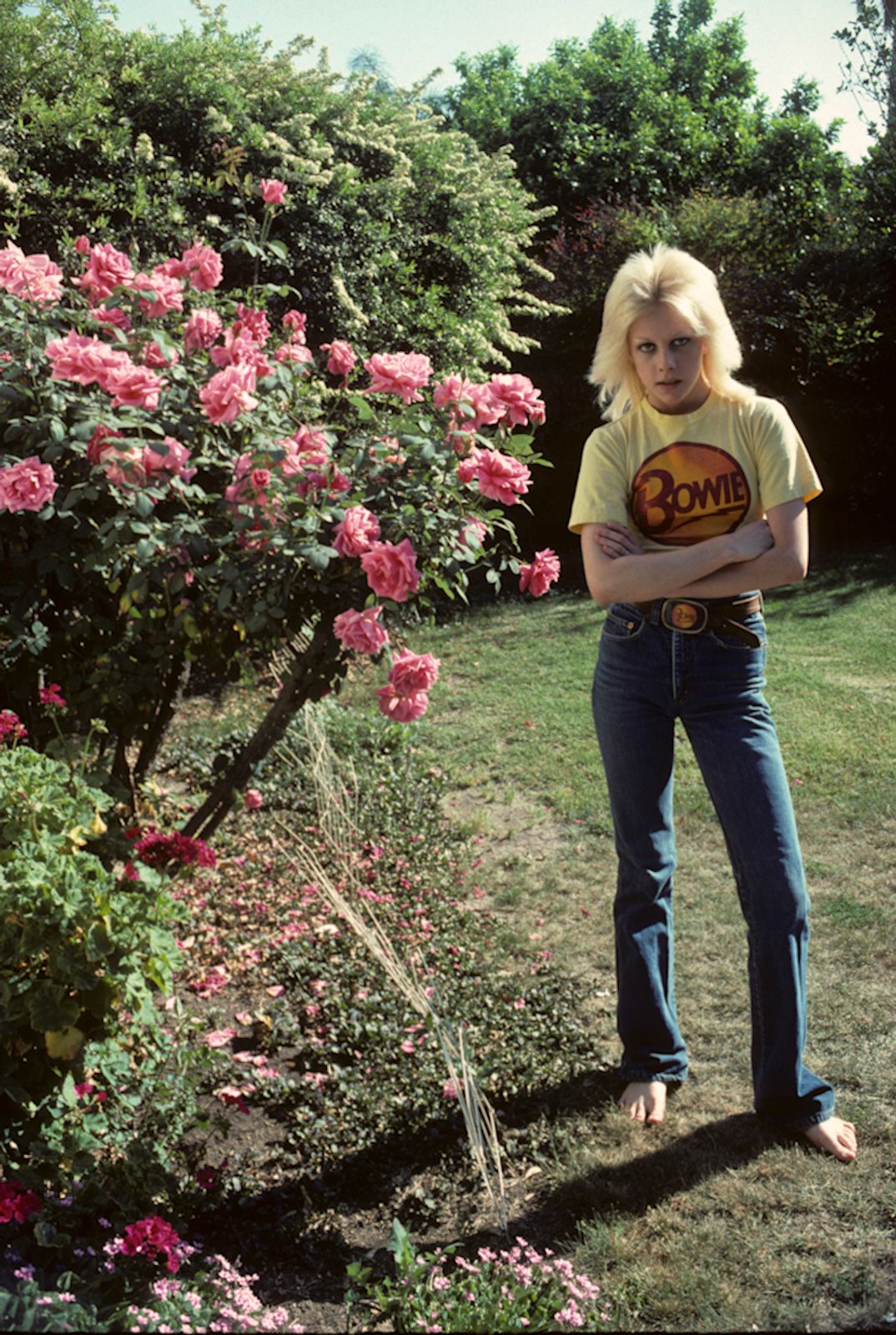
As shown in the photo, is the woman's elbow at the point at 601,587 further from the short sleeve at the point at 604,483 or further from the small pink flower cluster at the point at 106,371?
the small pink flower cluster at the point at 106,371

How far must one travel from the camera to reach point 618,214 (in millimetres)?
10062

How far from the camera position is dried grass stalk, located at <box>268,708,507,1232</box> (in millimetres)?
2562

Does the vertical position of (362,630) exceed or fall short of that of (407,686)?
it exceeds it

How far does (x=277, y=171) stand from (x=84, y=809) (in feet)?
15.2

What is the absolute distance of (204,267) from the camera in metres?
3.44

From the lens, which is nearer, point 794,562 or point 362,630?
point 794,562

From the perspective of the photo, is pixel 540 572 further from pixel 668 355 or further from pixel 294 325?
pixel 294 325

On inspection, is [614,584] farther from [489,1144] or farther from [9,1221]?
[9,1221]

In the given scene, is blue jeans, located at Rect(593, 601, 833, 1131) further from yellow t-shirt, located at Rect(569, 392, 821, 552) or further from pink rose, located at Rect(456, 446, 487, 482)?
pink rose, located at Rect(456, 446, 487, 482)

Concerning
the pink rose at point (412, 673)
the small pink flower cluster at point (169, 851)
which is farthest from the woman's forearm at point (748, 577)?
the small pink flower cluster at point (169, 851)

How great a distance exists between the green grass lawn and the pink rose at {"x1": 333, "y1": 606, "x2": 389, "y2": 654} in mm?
1258

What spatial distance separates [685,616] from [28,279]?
217cm

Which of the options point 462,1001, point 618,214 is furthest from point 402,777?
point 618,214

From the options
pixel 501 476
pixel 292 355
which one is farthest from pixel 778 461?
pixel 292 355
